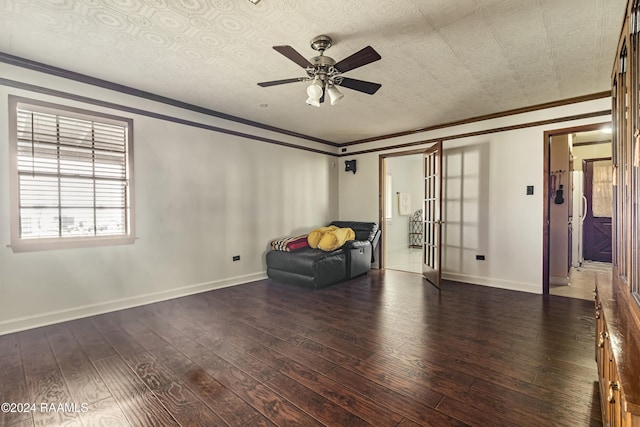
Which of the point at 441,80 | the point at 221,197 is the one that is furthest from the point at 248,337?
the point at 441,80

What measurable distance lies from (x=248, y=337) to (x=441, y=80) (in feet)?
10.7

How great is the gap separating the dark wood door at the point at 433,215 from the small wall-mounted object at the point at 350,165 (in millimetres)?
1594

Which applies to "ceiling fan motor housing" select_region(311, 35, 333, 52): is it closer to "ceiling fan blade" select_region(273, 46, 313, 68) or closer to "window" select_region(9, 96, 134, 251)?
"ceiling fan blade" select_region(273, 46, 313, 68)

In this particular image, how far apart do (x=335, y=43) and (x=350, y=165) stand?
149 inches

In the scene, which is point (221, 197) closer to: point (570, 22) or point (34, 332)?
point (34, 332)

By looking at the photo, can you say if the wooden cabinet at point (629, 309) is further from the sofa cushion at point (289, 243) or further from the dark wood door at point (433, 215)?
the sofa cushion at point (289, 243)

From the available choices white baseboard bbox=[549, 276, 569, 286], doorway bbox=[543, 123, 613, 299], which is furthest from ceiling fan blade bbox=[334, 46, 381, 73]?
white baseboard bbox=[549, 276, 569, 286]

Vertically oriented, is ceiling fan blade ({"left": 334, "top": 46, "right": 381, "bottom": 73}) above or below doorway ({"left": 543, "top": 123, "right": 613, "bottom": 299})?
above

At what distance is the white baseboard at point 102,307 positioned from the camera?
112 inches

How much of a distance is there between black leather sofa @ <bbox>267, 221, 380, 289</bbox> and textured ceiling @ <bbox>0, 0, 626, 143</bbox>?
221 cm

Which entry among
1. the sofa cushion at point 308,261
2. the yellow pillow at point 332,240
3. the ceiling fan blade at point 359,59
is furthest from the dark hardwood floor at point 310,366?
the ceiling fan blade at point 359,59

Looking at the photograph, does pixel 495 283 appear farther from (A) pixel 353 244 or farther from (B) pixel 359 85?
(B) pixel 359 85

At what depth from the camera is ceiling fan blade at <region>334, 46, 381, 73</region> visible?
85.6 inches

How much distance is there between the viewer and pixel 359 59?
2287 mm
